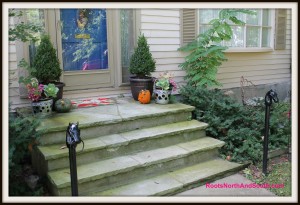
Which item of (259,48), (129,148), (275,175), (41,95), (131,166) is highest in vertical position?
(259,48)

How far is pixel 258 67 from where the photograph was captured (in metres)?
6.47

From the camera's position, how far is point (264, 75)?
6.65 meters

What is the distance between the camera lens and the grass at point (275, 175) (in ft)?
10.4

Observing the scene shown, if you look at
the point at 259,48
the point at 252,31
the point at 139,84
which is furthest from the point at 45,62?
the point at 259,48

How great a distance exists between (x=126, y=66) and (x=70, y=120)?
1.69 m

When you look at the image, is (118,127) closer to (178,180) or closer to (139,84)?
Answer: (178,180)

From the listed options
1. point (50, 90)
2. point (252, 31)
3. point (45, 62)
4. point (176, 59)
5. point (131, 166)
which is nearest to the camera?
point (131, 166)

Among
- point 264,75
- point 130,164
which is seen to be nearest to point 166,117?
point 130,164

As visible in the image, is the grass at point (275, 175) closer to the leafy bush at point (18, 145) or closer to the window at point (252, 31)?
the leafy bush at point (18, 145)

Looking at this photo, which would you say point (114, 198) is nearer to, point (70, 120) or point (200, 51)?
point (70, 120)

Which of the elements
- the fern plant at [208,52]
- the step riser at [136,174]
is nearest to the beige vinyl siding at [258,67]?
the fern plant at [208,52]

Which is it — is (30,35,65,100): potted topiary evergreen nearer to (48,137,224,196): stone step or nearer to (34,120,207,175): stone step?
(34,120,207,175): stone step

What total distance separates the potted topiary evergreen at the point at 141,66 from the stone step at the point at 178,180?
159 cm

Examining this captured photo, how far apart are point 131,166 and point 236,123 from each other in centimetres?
207
